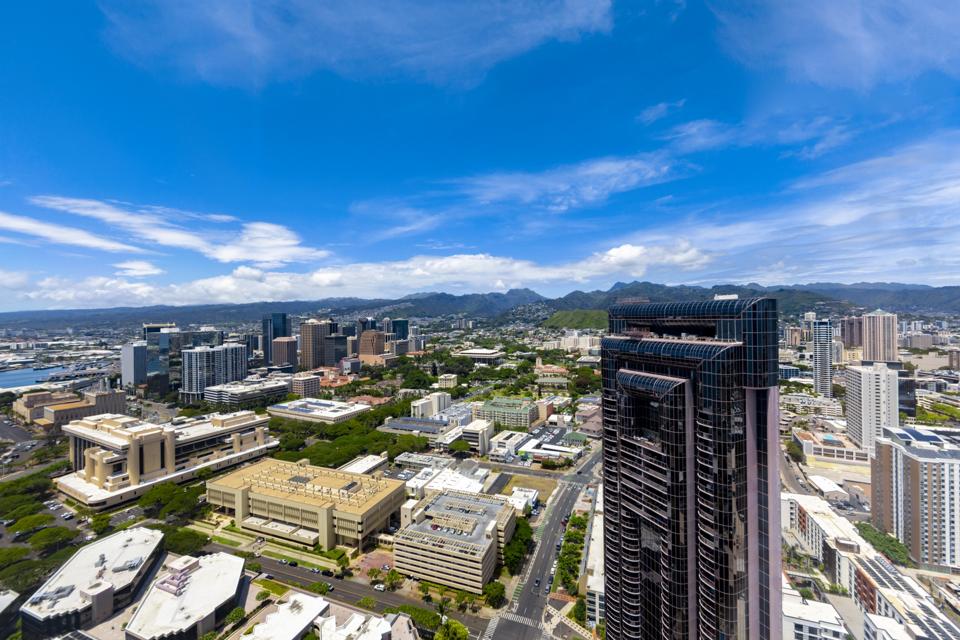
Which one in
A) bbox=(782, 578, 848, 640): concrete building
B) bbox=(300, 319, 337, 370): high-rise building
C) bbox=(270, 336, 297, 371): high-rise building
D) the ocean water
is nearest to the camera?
bbox=(782, 578, 848, 640): concrete building

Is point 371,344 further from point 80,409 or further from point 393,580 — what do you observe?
point 393,580

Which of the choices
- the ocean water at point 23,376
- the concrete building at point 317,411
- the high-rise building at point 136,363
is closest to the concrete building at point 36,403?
the high-rise building at point 136,363

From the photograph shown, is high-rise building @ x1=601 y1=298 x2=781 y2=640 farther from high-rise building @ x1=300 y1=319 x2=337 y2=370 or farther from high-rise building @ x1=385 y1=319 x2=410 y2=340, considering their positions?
high-rise building @ x1=385 y1=319 x2=410 y2=340

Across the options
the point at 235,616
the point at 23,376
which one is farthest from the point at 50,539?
the point at 23,376

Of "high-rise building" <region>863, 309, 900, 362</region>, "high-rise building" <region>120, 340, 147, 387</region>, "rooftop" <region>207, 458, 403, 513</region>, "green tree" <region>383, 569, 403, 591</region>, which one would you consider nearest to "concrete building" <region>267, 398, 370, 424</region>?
"rooftop" <region>207, 458, 403, 513</region>

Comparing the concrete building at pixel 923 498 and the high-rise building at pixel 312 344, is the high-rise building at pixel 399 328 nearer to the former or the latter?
the high-rise building at pixel 312 344

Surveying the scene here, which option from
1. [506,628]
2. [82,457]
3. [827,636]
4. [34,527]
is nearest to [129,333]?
[82,457]

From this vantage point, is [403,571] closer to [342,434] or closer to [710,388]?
[710,388]
